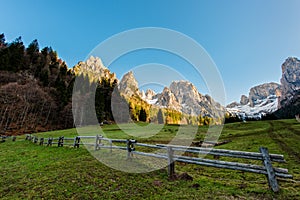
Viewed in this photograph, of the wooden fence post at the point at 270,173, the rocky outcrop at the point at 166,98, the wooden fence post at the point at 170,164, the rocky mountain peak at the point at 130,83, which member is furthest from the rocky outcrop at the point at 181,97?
the wooden fence post at the point at 270,173

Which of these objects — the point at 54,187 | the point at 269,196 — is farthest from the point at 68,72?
the point at 269,196

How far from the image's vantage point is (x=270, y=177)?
5.95 m

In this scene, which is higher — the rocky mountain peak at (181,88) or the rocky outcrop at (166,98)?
the rocky mountain peak at (181,88)

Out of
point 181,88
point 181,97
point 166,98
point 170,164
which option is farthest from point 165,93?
point 170,164

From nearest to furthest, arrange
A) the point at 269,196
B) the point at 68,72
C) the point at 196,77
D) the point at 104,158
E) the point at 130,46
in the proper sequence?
the point at 269,196, the point at 104,158, the point at 196,77, the point at 130,46, the point at 68,72

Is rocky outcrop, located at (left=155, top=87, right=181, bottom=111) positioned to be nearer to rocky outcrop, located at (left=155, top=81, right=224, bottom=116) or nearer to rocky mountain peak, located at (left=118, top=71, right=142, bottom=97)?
rocky outcrop, located at (left=155, top=81, right=224, bottom=116)

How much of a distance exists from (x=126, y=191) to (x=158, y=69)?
991 cm

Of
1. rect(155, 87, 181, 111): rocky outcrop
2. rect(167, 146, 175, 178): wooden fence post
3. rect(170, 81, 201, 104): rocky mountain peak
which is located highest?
rect(170, 81, 201, 104): rocky mountain peak

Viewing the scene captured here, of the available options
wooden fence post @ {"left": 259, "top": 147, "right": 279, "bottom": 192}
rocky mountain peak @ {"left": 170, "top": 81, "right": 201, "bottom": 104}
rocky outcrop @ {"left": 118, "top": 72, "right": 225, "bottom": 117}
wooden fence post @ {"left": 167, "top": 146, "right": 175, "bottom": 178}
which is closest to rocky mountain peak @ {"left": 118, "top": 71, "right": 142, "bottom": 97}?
rocky outcrop @ {"left": 118, "top": 72, "right": 225, "bottom": 117}

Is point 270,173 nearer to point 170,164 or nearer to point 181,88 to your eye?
point 170,164

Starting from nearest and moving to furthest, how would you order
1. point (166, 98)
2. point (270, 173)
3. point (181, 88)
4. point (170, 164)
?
1. point (270, 173)
2. point (170, 164)
3. point (181, 88)
4. point (166, 98)

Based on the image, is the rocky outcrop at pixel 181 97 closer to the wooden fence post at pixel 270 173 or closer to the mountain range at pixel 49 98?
the mountain range at pixel 49 98

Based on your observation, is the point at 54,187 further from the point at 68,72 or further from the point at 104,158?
the point at 68,72

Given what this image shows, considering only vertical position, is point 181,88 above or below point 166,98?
above
